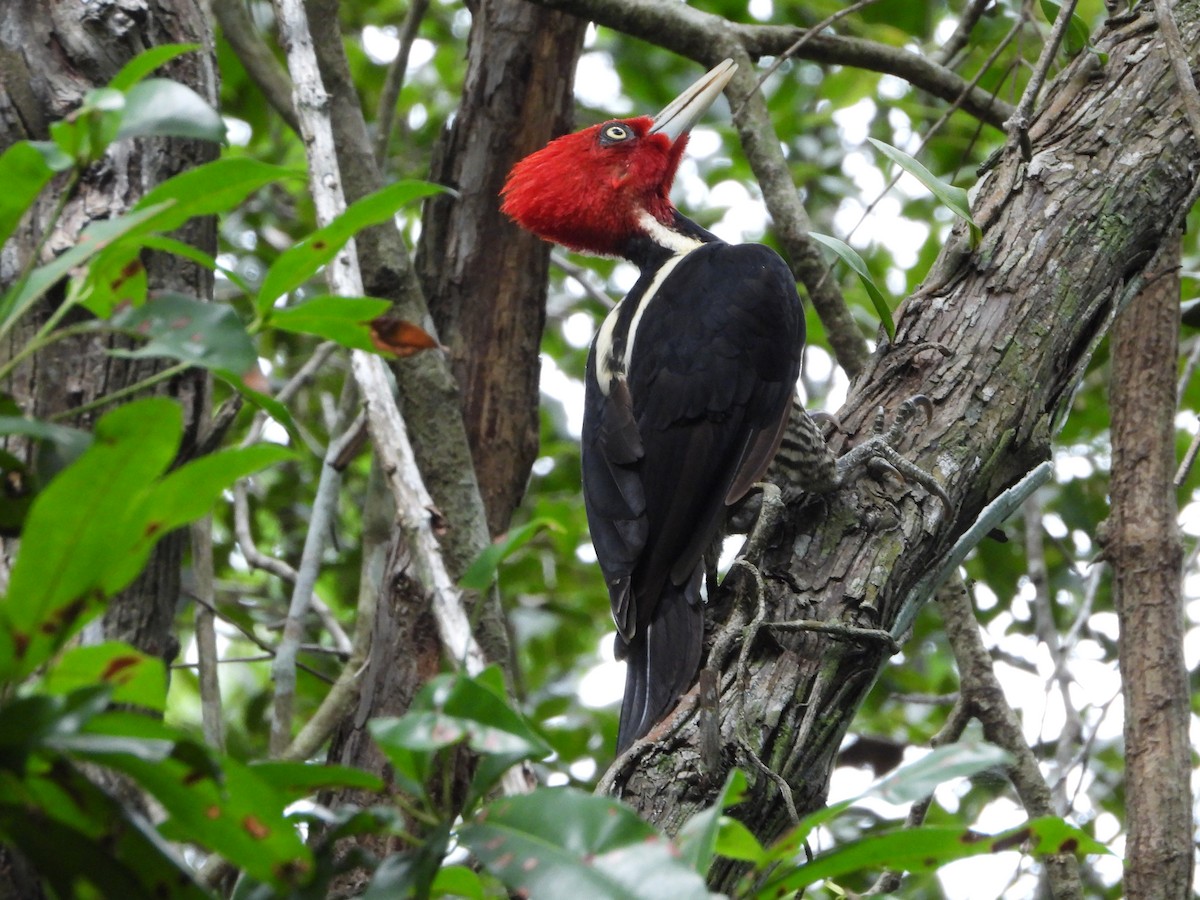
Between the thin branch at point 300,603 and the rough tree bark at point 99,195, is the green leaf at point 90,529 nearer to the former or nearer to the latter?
the rough tree bark at point 99,195

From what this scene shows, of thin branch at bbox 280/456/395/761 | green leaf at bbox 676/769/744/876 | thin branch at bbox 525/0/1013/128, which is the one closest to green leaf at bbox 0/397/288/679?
green leaf at bbox 676/769/744/876

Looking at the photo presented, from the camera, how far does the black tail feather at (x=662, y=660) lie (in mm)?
2271

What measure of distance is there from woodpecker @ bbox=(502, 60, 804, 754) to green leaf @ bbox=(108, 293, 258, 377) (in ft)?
4.77

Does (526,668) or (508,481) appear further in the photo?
(526,668)

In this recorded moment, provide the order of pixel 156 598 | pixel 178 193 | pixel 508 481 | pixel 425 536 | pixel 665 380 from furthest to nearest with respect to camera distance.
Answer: pixel 508 481
pixel 665 380
pixel 425 536
pixel 156 598
pixel 178 193

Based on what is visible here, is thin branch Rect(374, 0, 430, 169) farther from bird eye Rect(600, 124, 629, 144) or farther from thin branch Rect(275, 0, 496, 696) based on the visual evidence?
thin branch Rect(275, 0, 496, 696)

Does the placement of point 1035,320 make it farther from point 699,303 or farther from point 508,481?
point 508,481

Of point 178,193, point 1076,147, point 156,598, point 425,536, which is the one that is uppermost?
point 1076,147

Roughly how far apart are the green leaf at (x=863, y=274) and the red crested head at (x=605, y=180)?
3.44ft

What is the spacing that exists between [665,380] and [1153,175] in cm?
116

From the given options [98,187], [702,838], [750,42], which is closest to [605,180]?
[750,42]

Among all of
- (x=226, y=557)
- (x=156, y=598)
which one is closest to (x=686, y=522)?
(x=156, y=598)

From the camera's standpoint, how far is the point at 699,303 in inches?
120

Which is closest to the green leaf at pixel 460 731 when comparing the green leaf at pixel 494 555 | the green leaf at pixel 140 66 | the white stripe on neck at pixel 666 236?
the green leaf at pixel 494 555
